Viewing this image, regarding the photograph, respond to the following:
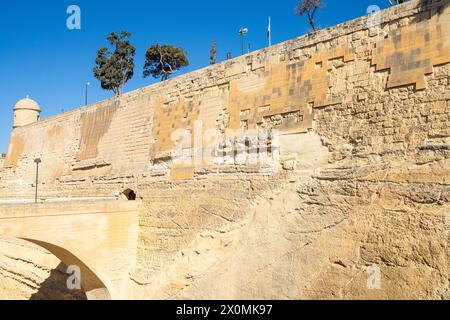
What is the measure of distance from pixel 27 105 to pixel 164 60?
7903mm

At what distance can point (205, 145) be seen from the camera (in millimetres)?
9875

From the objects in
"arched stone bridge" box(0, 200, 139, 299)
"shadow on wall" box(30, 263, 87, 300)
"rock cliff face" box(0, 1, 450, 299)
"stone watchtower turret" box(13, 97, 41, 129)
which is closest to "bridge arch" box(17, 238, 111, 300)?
"arched stone bridge" box(0, 200, 139, 299)

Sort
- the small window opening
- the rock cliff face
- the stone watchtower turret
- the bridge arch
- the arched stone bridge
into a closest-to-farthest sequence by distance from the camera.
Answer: the rock cliff face, the arched stone bridge, the bridge arch, the small window opening, the stone watchtower turret

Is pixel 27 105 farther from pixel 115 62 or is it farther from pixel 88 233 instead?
pixel 88 233

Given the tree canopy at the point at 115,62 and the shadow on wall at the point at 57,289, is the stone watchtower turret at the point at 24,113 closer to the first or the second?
the tree canopy at the point at 115,62

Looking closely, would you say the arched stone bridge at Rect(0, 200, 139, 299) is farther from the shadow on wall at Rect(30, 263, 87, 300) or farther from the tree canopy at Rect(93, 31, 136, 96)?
the tree canopy at Rect(93, 31, 136, 96)

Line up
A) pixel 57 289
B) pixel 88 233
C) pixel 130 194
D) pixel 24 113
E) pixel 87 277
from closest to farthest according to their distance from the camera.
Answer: pixel 88 233, pixel 87 277, pixel 57 289, pixel 130 194, pixel 24 113

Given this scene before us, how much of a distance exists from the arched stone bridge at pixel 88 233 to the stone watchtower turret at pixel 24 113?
12.8m

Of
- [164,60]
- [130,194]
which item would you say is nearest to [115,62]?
[164,60]

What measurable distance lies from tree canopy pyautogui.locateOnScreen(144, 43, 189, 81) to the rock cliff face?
11613 millimetres

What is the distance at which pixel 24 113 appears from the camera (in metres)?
20.3

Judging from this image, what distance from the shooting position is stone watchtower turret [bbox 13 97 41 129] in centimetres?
2017

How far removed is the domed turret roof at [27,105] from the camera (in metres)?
20.3

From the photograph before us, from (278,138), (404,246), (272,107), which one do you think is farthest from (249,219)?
(404,246)
